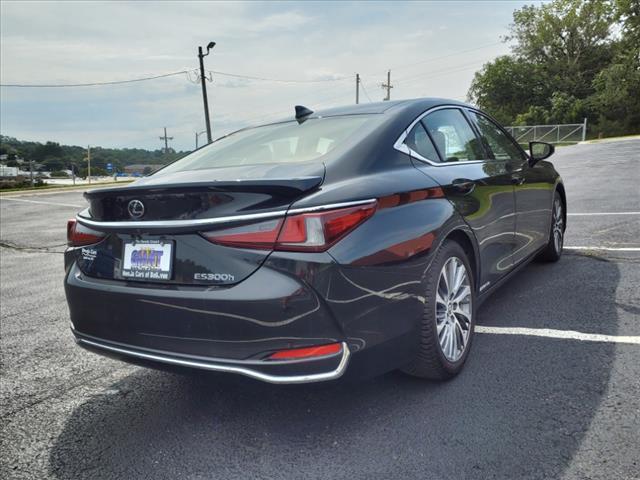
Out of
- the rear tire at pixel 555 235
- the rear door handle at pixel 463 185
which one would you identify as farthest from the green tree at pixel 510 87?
the rear door handle at pixel 463 185

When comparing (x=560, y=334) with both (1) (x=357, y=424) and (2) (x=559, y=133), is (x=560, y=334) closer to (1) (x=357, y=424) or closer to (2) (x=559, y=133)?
(1) (x=357, y=424)

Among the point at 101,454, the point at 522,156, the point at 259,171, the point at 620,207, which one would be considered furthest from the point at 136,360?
the point at 620,207

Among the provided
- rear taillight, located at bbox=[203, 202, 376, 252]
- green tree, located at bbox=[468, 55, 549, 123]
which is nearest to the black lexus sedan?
rear taillight, located at bbox=[203, 202, 376, 252]

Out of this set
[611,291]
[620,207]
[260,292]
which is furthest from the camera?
[620,207]

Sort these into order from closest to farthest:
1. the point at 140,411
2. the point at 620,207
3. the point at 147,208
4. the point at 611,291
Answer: the point at 147,208 < the point at 140,411 < the point at 611,291 < the point at 620,207

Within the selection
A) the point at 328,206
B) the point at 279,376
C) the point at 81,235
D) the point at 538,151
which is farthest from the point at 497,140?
the point at 81,235

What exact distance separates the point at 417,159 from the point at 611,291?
241 cm

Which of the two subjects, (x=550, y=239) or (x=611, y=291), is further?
A: (x=550, y=239)

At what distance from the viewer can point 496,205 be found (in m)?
3.46

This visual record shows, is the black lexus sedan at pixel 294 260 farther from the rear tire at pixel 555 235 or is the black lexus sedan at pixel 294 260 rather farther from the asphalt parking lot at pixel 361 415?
the rear tire at pixel 555 235

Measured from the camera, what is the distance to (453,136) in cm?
342

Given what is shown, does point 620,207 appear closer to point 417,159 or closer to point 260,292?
point 417,159

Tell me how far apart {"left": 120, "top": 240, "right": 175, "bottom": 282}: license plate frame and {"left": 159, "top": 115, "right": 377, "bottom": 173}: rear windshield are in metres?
0.71

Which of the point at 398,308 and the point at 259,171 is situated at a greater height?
the point at 259,171
